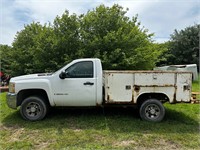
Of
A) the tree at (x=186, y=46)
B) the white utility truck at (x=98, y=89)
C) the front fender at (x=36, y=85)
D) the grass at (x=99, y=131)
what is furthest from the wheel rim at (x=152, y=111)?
the tree at (x=186, y=46)

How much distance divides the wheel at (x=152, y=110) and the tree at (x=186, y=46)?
798 inches

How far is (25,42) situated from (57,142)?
490 inches

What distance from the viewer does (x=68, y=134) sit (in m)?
4.50

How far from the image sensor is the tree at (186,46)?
2395cm

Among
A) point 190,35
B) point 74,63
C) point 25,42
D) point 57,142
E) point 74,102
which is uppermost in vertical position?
point 190,35

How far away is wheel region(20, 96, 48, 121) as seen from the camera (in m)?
5.40

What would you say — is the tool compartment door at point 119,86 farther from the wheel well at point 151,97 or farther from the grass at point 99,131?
the grass at point 99,131

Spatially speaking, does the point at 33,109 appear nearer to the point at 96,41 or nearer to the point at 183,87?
the point at 183,87

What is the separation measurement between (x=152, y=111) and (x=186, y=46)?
21.4 metres

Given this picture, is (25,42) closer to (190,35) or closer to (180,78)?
(180,78)

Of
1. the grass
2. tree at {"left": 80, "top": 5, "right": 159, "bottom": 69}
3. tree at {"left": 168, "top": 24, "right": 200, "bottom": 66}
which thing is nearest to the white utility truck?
the grass

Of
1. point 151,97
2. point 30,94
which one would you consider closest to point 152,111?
point 151,97

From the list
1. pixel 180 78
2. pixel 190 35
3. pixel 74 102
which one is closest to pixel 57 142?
pixel 74 102

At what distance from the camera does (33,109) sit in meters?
5.46
